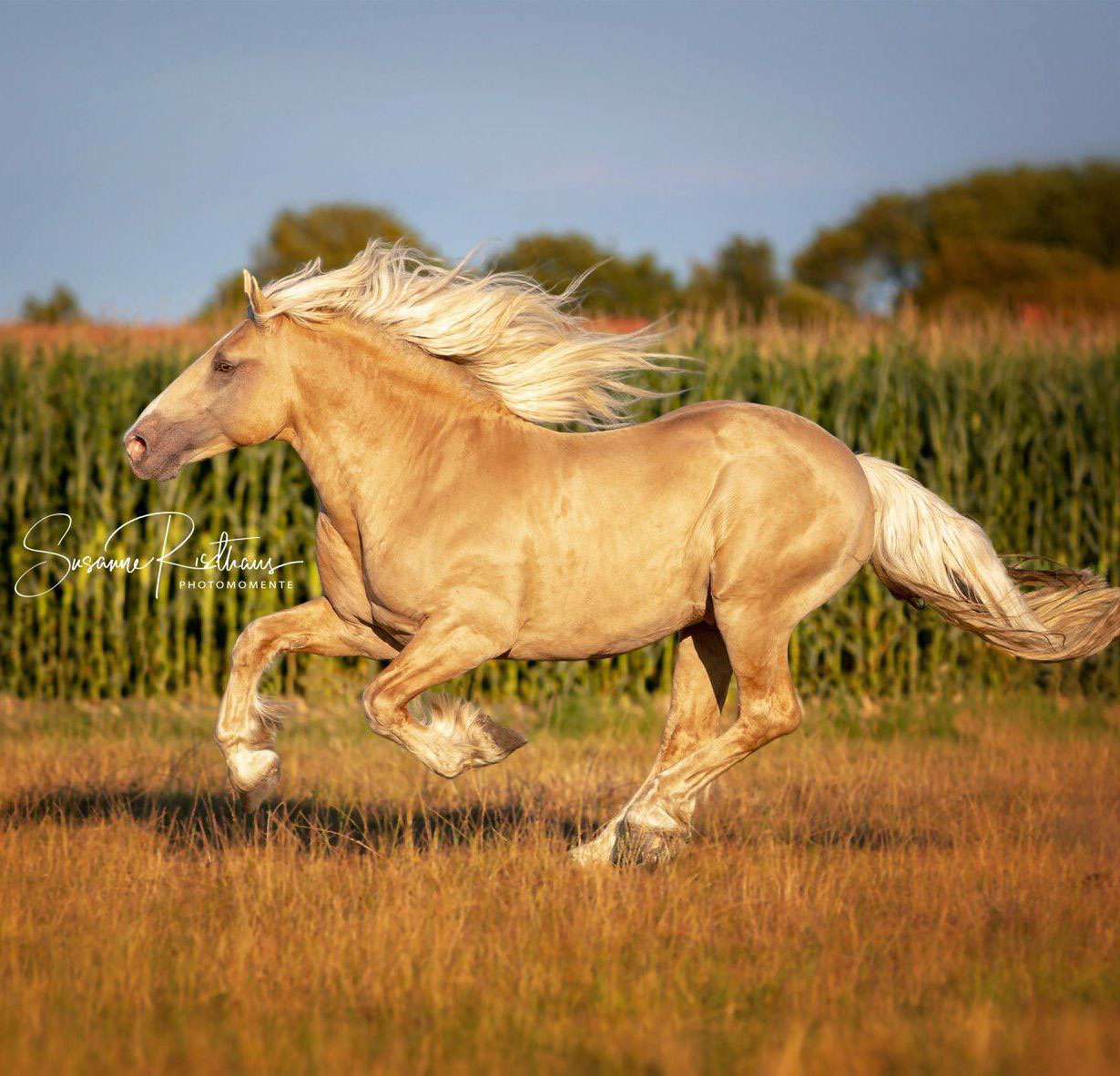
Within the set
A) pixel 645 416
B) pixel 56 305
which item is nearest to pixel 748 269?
pixel 56 305

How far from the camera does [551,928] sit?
433 cm

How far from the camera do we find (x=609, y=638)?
5027mm

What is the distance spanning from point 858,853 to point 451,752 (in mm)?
1703

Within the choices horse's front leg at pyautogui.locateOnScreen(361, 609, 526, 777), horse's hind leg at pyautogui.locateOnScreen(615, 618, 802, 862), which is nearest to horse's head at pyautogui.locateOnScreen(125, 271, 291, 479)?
horse's front leg at pyautogui.locateOnScreen(361, 609, 526, 777)

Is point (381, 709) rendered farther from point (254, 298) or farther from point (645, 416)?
point (645, 416)

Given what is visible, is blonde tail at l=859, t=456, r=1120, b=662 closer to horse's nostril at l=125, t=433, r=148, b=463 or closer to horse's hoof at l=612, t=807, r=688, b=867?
horse's hoof at l=612, t=807, r=688, b=867

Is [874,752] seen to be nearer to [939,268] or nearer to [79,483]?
[79,483]

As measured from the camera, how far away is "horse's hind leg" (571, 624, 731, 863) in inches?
217

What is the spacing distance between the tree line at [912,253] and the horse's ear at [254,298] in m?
35.0

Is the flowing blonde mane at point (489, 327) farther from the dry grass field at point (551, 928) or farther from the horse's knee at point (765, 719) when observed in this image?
the dry grass field at point (551, 928)

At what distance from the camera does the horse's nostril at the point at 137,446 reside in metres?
4.91

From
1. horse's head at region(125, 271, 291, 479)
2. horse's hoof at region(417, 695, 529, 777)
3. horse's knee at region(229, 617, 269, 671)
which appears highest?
horse's head at region(125, 271, 291, 479)

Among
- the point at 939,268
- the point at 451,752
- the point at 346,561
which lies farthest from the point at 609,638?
the point at 939,268

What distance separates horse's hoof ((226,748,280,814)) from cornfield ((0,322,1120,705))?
4892 millimetres
